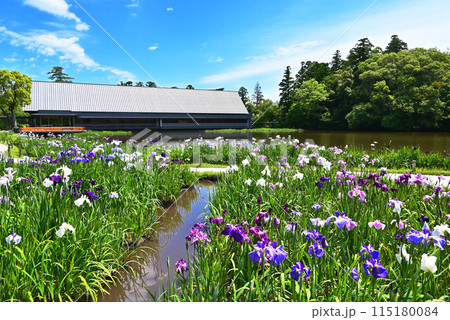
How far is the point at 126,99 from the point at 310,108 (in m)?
26.8

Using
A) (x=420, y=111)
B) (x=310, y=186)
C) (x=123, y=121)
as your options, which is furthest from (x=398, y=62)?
(x=310, y=186)

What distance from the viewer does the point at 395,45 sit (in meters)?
47.7

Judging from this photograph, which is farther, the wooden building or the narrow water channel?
the wooden building

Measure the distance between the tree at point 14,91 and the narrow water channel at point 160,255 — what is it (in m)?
31.4

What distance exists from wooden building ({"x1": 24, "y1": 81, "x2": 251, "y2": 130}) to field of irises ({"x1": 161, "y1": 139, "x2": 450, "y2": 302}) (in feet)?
106

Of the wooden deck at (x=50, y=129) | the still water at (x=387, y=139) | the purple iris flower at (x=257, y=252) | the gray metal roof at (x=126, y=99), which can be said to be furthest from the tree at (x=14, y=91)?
the purple iris flower at (x=257, y=252)

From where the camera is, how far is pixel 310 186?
15.2 ft

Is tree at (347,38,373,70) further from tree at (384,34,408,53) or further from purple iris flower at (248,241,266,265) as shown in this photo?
purple iris flower at (248,241,266,265)

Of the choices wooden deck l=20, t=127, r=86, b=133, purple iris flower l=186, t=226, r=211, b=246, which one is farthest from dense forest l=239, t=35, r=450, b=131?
purple iris flower l=186, t=226, r=211, b=246

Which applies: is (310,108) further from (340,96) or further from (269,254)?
(269,254)

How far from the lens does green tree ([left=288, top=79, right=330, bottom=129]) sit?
1677 inches

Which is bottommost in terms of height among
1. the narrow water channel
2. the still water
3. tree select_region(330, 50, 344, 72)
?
the narrow water channel
